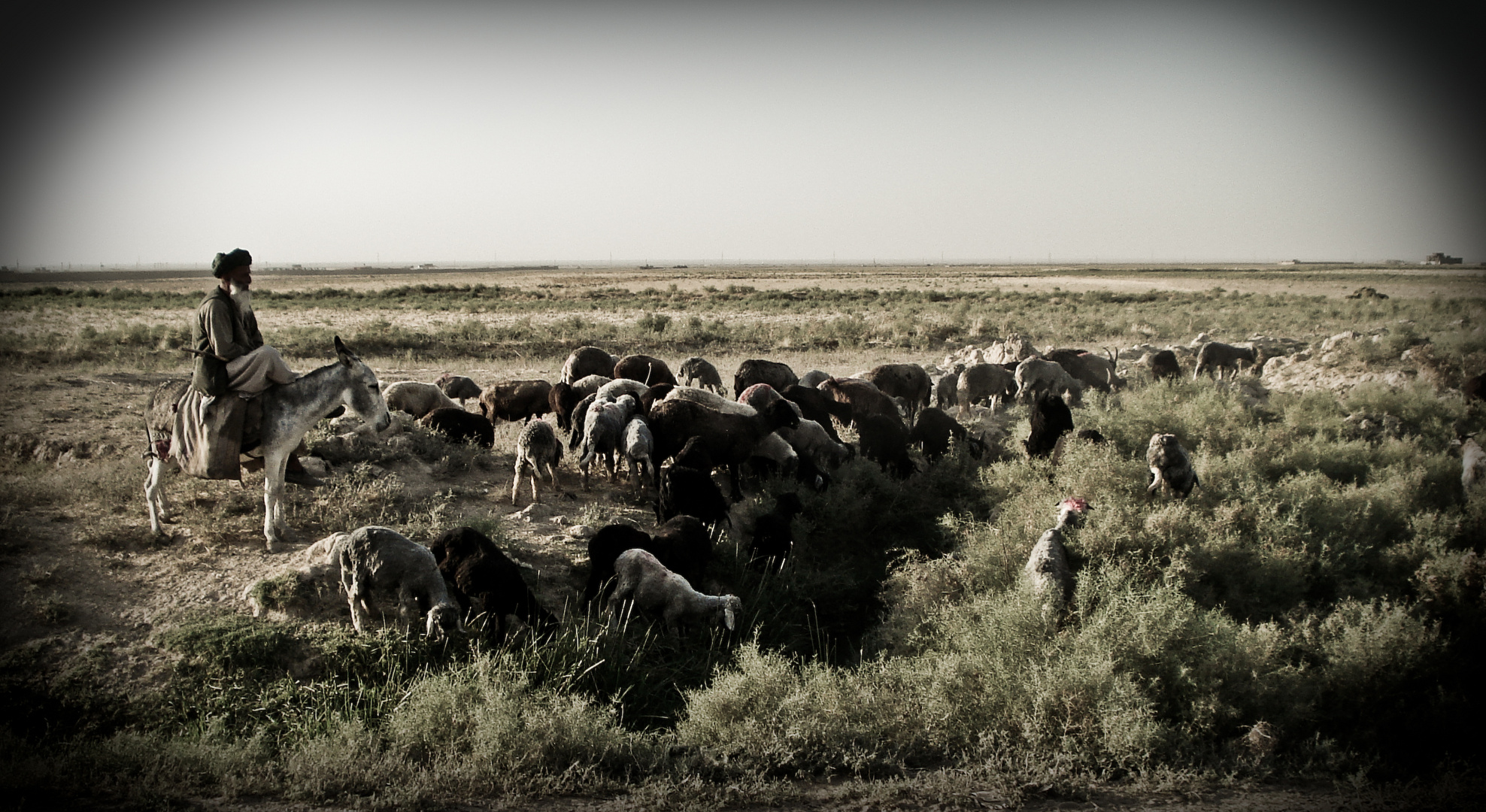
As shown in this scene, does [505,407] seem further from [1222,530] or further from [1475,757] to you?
[1475,757]

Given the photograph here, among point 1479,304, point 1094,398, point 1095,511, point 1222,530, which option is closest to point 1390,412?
point 1094,398

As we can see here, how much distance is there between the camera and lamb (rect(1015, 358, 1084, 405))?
14.7 meters

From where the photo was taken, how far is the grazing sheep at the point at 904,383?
14.5 meters

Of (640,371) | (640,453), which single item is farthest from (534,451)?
(640,371)

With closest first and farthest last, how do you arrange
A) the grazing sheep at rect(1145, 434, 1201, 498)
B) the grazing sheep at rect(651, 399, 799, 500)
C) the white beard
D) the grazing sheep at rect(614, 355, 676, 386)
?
the white beard, the grazing sheep at rect(1145, 434, 1201, 498), the grazing sheep at rect(651, 399, 799, 500), the grazing sheep at rect(614, 355, 676, 386)

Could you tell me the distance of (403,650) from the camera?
Result: 18.4 feet

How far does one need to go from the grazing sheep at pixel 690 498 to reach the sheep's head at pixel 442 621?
278 cm

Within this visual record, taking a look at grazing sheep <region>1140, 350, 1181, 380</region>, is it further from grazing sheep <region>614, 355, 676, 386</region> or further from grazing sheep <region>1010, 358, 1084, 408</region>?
grazing sheep <region>614, 355, 676, 386</region>

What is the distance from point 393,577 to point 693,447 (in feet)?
12.8

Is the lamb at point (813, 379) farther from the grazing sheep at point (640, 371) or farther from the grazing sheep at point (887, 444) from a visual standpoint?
the grazing sheep at point (887, 444)

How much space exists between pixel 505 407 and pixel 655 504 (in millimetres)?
4887

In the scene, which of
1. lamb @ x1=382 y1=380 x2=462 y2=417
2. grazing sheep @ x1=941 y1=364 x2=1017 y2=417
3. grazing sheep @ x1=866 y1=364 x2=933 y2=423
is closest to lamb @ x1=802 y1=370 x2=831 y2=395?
grazing sheep @ x1=866 y1=364 x2=933 y2=423

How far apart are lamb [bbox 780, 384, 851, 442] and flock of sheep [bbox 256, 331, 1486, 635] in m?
0.03

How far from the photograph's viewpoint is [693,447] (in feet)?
29.6
